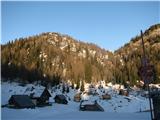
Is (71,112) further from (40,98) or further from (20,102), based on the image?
(40,98)

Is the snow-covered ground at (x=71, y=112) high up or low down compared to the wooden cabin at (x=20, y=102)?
down

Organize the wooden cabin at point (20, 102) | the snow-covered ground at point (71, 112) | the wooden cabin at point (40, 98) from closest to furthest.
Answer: the snow-covered ground at point (71, 112), the wooden cabin at point (20, 102), the wooden cabin at point (40, 98)

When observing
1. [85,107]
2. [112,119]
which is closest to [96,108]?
[85,107]

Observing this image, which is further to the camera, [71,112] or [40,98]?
[40,98]

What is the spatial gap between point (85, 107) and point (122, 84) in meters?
110

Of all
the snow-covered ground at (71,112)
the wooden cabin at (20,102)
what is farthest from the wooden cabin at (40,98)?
the wooden cabin at (20,102)

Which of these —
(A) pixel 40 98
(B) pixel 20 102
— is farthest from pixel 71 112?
(A) pixel 40 98

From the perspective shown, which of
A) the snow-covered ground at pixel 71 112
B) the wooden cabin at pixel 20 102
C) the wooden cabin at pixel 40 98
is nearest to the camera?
the snow-covered ground at pixel 71 112

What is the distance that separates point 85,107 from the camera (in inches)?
2749

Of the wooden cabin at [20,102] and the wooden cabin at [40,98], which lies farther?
the wooden cabin at [40,98]

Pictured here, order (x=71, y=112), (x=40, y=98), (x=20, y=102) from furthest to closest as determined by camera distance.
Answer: (x=40, y=98), (x=20, y=102), (x=71, y=112)

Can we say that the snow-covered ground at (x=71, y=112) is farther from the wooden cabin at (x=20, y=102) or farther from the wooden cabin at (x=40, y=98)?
the wooden cabin at (x=20, y=102)

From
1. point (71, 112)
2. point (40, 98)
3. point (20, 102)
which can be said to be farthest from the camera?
point (40, 98)

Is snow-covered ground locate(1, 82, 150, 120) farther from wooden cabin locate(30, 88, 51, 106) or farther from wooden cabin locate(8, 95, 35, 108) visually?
wooden cabin locate(8, 95, 35, 108)
